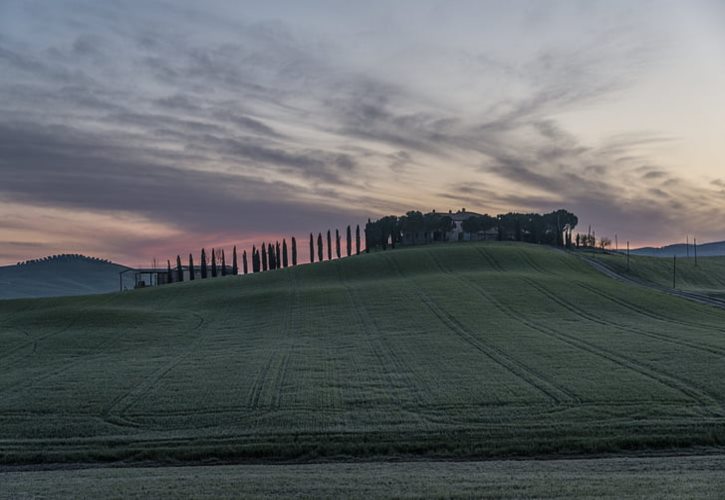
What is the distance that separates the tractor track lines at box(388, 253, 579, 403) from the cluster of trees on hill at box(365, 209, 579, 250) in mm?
82263

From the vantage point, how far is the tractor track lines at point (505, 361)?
95.1 ft

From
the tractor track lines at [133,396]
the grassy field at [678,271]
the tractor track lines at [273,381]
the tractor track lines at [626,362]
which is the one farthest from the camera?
the grassy field at [678,271]

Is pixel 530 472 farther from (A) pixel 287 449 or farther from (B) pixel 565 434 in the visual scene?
(A) pixel 287 449

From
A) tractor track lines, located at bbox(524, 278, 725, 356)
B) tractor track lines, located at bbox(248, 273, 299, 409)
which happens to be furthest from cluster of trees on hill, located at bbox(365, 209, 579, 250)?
tractor track lines, located at bbox(248, 273, 299, 409)

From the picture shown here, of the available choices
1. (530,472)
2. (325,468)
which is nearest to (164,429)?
(325,468)

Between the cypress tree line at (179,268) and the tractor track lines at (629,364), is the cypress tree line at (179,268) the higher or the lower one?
the higher one

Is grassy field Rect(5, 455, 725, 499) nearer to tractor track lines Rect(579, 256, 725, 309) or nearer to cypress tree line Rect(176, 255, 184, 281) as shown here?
tractor track lines Rect(579, 256, 725, 309)

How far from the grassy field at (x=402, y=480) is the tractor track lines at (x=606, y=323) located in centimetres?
2149

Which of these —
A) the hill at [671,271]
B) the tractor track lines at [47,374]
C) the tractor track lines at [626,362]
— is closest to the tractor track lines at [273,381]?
the tractor track lines at [47,374]

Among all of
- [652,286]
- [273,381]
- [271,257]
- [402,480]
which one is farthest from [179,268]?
[402,480]

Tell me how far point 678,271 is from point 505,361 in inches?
3157

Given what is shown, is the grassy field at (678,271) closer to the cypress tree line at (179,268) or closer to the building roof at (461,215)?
the building roof at (461,215)

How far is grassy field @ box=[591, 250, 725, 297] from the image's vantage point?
94.2m

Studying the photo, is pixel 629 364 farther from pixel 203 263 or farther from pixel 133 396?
pixel 203 263
